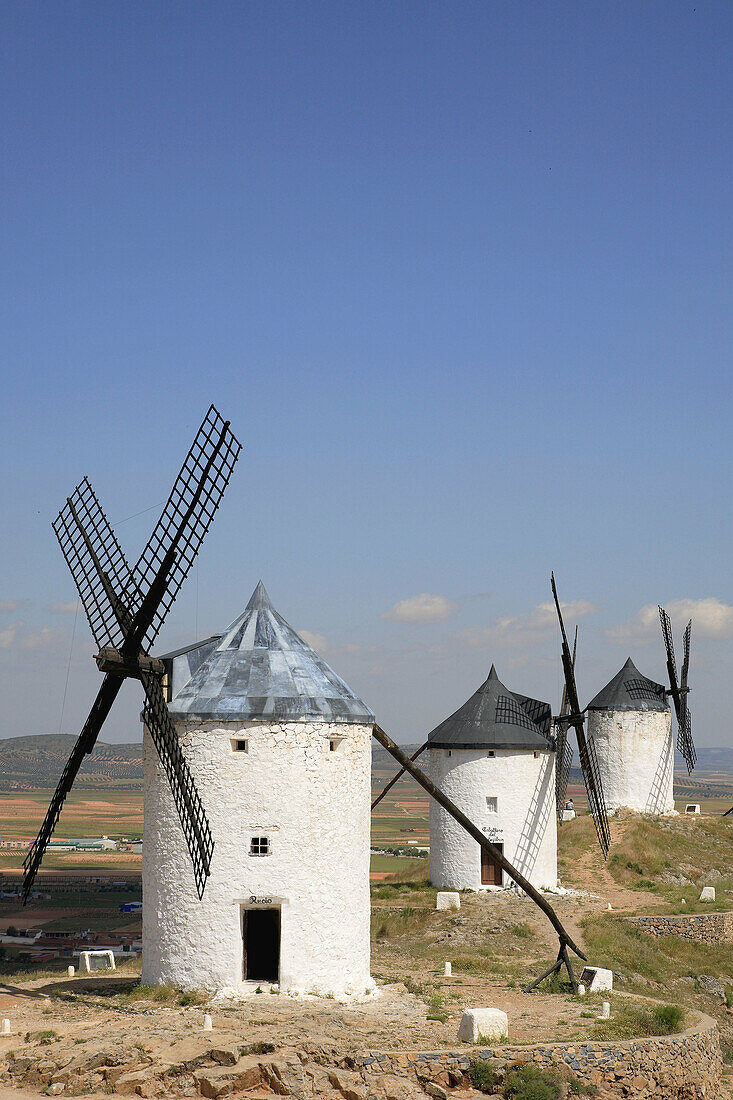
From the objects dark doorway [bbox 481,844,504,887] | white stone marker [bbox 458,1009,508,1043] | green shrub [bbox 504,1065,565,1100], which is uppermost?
dark doorway [bbox 481,844,504,887]

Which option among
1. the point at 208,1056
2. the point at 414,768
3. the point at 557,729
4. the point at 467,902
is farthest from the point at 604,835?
the point at 208,1056

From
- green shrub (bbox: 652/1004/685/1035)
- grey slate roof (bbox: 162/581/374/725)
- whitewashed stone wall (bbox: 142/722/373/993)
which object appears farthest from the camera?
grey slate roof (bbox: 162/581/374/725)

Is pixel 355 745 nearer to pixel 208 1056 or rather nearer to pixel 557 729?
pixel 208 1056

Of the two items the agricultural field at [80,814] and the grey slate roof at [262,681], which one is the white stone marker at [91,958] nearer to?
the grey slate roof at [262,681]

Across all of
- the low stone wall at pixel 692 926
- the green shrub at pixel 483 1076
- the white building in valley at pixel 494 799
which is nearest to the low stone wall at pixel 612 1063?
the green shrub at pixel 483 1076

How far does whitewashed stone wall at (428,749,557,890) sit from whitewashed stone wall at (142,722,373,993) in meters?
11.5

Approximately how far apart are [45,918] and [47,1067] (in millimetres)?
40266

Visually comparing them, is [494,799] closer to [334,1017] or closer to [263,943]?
[263,943]

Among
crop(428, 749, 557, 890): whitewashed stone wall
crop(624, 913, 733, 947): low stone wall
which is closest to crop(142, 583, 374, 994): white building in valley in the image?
crop(428, 749, 557, 890): whitewashed stone wall

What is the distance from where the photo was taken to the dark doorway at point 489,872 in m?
30.5

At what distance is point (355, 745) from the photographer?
1981cm

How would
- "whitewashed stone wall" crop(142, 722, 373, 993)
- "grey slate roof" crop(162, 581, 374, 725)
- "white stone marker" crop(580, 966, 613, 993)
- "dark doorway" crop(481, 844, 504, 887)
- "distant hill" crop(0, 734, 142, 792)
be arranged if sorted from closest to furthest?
1. "whitewashed stone wall" crop(142, 722, 373, 993)
2. "grey slate roof" crop(162, 581, 374, 725)
3. "white stone marker" crop(580, 966, 613, 993)
4. "dark doorway" crop(481, 844, 504, 887)
5. "distant hill" crop(0, 734, 142, 792)

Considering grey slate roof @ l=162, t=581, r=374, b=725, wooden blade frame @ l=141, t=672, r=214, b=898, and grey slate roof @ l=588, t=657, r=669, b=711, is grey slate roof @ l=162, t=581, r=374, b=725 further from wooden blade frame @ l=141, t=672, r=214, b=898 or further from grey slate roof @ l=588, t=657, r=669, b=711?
grey slate roof @ l=588, t=657, r=669, b=711

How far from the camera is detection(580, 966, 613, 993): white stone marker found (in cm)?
2033
